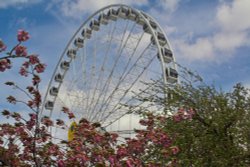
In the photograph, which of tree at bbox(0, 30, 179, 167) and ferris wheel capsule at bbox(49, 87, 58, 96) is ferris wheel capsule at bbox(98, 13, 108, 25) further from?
tree at bbox(0, 30, 179, 167)

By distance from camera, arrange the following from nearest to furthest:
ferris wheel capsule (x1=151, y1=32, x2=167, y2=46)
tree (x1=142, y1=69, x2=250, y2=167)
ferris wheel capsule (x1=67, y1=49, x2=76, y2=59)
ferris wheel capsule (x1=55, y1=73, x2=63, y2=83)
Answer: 1. tree (x1=142, y1=69, x2=250, y2=167)
2. ferris wheel capsule (x1=151, y1=32, x2=167, y2=46)
3. ferris wheel capsule (x1=67, y1=49, x2=76, y2=59)
4. ferris wheel capsule (x1=55, y1=73, x2=63, y2=83)

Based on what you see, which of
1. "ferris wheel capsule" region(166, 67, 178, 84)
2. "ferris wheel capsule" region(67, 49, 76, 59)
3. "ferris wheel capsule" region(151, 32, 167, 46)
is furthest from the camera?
"ferris wheel capsule" region(67, 49, 76, 59)

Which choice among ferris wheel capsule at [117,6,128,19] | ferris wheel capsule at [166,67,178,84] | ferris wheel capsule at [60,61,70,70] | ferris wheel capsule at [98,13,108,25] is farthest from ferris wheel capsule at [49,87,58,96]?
ferris wheel capsule at [166,67,178,84]

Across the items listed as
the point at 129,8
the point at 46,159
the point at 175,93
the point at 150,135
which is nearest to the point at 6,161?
the point at 46,159

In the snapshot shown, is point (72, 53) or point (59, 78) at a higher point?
point (72, 53)

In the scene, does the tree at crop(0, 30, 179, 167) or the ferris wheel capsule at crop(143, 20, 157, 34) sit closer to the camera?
the tree at crop(0, 30, 179, 167)

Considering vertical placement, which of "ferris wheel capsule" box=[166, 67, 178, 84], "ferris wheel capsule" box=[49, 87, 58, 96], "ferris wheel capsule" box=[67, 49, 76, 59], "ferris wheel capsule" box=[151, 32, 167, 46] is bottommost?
"ferris wheel capsule" box=[166, 67, 178, 84]

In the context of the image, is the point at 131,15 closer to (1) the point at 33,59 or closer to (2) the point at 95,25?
(2) the point at 95,25

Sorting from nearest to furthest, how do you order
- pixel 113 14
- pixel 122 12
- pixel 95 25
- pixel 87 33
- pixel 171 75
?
pixel 171 75
pixel 122 12
pixel 113 14
pixel 95 25
pixel 87 33

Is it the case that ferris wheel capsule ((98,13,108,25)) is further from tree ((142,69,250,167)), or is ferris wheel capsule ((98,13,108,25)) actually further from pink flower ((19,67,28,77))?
pink flower ((19,67,28,77))

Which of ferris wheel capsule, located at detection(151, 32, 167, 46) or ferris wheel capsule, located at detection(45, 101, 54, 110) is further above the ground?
ferris wheel capsule, located at detection(151, 32, 167, 46)

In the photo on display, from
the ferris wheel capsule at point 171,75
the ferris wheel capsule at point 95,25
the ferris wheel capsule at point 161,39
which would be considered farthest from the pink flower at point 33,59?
the ferris wheel capsule at point 95,25

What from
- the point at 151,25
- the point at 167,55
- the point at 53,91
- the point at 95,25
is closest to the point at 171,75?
the point at 167,55

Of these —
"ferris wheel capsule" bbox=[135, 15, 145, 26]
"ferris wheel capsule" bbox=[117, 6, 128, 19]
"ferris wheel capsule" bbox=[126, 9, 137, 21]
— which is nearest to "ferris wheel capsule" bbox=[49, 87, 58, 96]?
"ferris wheel capsule" bbox=[117, 6, 128, 19]
